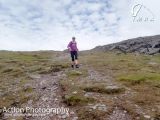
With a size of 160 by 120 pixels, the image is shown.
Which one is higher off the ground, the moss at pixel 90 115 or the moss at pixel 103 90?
the moss at pixel 103 90

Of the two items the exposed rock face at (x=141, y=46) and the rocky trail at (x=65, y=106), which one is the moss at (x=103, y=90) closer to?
the rocky trail at (x=65, y=106)

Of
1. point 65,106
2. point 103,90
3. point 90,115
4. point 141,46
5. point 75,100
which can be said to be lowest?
point 90,115

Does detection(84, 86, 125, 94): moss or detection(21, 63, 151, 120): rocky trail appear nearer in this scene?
detection(21, 63, 151, 120): rocky trail

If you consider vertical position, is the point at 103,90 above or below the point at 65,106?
above

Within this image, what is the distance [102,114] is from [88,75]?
50.9 feet

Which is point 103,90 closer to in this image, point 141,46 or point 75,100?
point 75,100

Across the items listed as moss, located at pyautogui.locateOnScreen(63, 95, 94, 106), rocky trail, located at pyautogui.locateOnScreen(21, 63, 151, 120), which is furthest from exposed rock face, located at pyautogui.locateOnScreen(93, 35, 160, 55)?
moss, located at pyautogui.locateOnScreen(63, 95, 94, 106)

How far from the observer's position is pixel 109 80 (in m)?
34.2

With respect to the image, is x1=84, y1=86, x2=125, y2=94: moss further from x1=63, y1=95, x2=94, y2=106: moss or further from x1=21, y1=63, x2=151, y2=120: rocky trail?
x1=63, y1=95, x2=94, y2=106: moss

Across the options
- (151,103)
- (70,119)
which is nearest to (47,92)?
(70,119)

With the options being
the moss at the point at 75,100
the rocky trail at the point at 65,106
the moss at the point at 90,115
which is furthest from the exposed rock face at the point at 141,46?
the moss at the point at 90,115

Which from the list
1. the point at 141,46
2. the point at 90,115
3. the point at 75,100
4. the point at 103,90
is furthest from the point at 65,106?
the point at 141,46

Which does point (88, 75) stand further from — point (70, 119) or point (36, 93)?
point (70, 119)

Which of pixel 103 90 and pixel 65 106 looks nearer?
pixel 65 106
